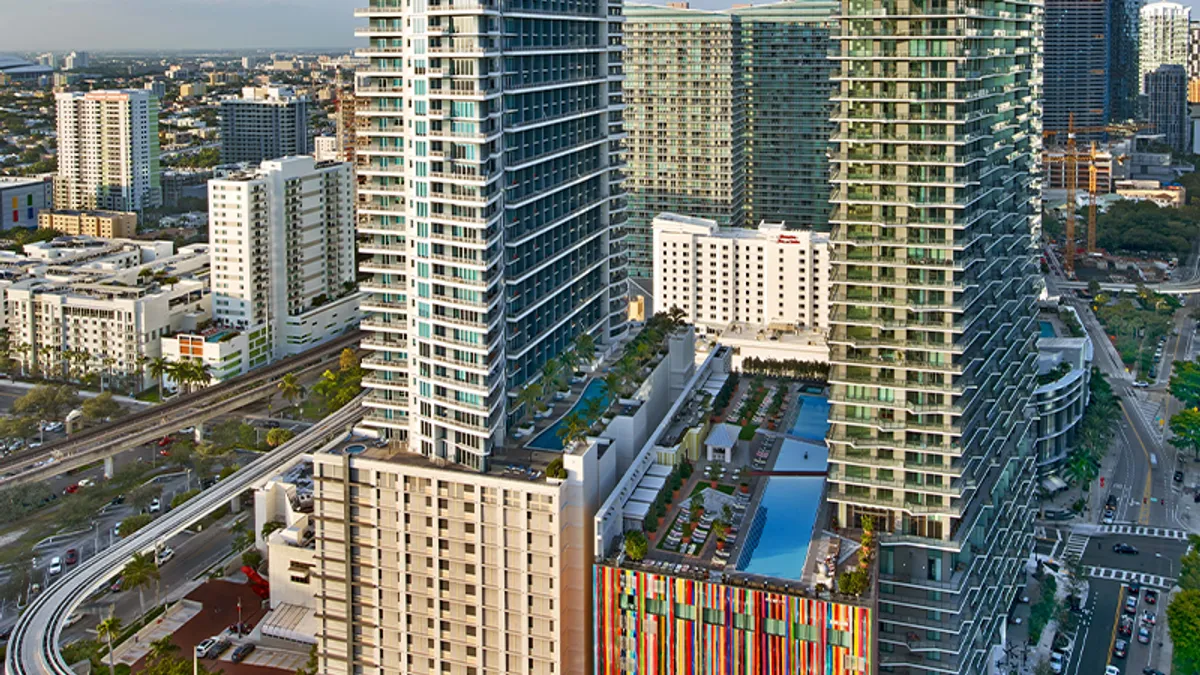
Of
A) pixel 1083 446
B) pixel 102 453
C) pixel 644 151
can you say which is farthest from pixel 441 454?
pixel 644 151

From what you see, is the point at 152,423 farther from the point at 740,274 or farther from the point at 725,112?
the point at 725,112

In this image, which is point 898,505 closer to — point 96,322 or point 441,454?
point 441,454

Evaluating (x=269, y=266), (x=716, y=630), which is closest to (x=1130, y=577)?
(x=716, y=630)

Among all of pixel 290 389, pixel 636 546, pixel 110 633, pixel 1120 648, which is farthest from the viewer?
pixel 290 389

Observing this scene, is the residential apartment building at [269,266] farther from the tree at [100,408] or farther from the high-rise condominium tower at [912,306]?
the high-rise condominium tower at [912,306]

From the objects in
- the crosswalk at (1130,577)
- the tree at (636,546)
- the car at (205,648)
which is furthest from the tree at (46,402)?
the crosswalk at (1130,577)

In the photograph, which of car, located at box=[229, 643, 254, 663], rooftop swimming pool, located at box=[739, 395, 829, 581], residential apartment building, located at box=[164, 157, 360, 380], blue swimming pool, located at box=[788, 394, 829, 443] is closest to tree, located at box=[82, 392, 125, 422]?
residential apartment building, located at box=[164, 157, 360, 380]
